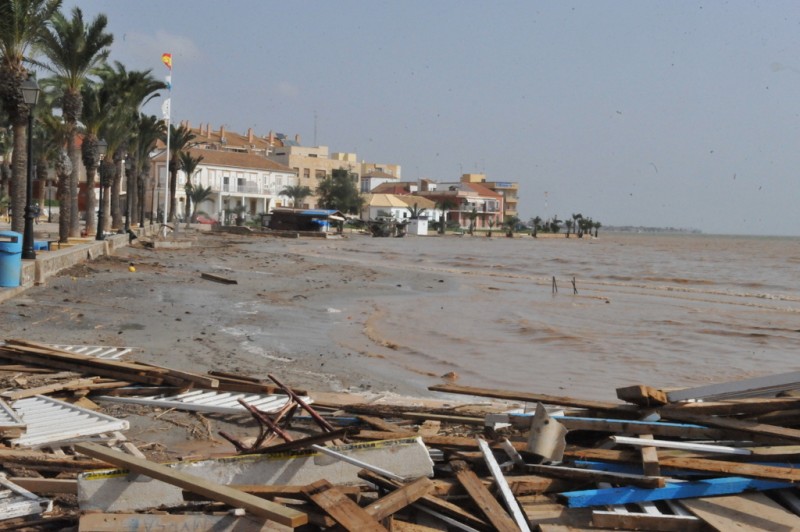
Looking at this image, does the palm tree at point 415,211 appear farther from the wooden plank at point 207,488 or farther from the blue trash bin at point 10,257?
the wooden plank at point 207,488

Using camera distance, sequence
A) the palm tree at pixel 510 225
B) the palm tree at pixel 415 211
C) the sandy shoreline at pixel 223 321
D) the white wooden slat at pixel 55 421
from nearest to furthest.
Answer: the white wooden slat at pixel 55 421
the sandy shoreline at pixel 223 321
the palm tree at pixel 415 211
the palm tree at pixel 510 225

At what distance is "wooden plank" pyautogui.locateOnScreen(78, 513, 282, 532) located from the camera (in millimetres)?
4098

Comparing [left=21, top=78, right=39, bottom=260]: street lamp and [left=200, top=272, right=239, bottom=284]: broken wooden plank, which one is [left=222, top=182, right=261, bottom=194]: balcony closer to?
[left=200, top=272, right=239, bottom=284]: broken wooden plank

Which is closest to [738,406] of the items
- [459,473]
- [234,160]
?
[459,473]

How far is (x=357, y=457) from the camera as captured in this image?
4809 mm

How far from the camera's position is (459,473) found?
187 inches

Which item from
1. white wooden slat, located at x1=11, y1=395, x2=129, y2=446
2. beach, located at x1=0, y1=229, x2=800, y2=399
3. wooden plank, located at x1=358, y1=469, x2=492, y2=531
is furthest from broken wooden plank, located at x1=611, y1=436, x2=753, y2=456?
beach, located at x1=0, y1=229, x2=800, y2=399

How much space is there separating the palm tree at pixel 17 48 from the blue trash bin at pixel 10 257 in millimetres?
8726

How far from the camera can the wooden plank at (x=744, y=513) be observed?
175 inches

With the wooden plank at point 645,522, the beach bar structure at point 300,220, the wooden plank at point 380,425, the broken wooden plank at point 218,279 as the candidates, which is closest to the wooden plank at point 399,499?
the wooden plank at point 645,522

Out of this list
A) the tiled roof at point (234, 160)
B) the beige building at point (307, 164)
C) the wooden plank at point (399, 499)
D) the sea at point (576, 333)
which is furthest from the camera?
the beige building at point (307, 164)

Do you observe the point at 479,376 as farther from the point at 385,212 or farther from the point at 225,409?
the point at 385,212

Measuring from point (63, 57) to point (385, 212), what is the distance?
84.5m

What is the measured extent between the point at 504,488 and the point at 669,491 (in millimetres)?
946
